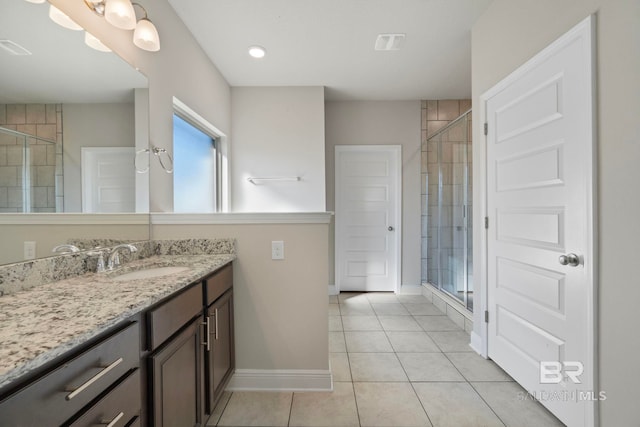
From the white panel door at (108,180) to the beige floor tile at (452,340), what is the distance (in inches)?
100

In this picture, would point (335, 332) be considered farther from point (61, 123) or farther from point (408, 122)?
point (408, 122)

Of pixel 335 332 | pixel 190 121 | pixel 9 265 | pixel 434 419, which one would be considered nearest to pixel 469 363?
pixel 434 419

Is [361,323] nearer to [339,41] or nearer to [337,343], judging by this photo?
[337,343]

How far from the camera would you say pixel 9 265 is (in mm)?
983

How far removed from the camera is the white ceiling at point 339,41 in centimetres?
207

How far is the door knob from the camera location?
134cm

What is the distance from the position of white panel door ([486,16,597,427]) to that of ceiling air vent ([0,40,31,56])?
235 cm

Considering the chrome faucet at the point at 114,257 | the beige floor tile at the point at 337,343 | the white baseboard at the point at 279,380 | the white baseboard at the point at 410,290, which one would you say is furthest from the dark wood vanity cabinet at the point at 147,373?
the white baseboard at the point at 410,290

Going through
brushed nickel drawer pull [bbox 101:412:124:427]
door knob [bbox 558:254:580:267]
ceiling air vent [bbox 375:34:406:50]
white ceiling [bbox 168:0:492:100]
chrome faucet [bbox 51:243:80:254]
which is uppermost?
white ceiling [bbox 168:0:492:100]

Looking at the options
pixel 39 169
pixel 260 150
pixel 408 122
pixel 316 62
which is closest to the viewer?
pixel 39 169

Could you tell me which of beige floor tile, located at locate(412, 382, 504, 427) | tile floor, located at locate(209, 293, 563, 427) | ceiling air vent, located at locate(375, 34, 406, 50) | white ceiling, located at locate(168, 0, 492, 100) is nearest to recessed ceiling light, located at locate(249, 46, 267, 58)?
white ceiling, located at locate(168, 0, 492, 100)

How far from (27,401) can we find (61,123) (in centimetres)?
112

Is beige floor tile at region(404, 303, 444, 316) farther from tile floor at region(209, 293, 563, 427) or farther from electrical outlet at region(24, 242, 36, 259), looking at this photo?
electrical outlet at region(24, 242, 36, 259)

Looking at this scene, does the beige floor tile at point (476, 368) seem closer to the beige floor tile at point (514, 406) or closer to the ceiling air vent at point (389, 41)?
the beige floor tile at point (514, 406)
